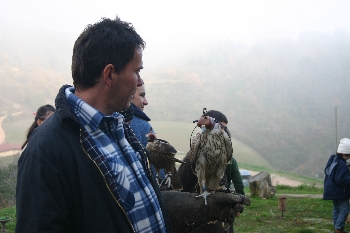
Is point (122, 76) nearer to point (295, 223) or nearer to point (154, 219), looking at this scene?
point (154, 219)

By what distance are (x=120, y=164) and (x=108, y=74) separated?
1.15 ft

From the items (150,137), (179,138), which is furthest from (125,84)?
(179,138)

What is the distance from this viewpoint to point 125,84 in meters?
1.40

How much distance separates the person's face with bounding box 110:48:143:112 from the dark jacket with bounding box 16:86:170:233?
199 mm

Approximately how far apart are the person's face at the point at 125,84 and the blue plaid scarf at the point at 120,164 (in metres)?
0.07

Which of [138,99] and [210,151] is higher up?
[138,99]

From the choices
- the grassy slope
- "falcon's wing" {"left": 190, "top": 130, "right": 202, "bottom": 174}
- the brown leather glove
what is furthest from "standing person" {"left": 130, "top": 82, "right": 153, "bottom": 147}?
the grassy slope

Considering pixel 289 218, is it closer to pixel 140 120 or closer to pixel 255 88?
pixel 140 120

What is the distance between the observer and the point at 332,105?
25953 millimetres

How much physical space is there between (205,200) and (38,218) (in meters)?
1.40

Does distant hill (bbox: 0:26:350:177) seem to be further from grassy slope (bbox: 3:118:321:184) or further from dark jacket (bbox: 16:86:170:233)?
dark jacket (bbox: 16:86:170:233)

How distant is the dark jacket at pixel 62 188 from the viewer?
1.10 metres

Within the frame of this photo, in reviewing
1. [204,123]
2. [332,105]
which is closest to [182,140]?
[332,105]

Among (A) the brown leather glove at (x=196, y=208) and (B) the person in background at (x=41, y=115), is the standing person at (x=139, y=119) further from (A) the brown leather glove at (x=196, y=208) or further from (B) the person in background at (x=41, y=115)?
(B) the person in background at (x=41, y=115)
